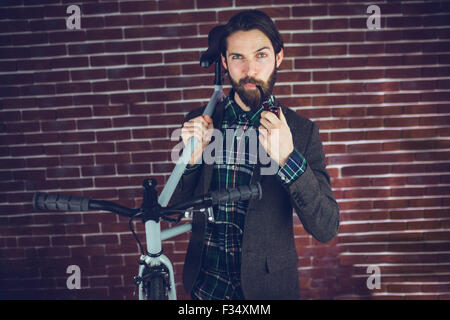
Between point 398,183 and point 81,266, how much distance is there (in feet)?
9.19

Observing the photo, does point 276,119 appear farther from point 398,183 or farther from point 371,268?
point 371,268

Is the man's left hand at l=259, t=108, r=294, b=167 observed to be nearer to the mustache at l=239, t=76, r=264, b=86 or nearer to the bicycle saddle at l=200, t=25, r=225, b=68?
the mustache at l=239, t=76, r=264, b=86

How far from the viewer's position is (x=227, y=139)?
1681 mm

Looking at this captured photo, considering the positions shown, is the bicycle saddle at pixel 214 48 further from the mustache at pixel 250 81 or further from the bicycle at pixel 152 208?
the bicycle at pixel 152 208

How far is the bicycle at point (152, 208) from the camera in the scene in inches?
43.3

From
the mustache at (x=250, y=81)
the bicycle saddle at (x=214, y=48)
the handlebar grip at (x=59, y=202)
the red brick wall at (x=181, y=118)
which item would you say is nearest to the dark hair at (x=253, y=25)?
the bicycle saddle at (x=214, y=48)

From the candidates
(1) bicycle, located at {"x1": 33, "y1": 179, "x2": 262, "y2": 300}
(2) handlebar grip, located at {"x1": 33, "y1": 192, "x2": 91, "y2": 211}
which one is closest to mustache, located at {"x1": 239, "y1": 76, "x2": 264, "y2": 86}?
(1) bicycle, located at {"x1": 33, "y1": 179, "x2": 262, "y2": 300}

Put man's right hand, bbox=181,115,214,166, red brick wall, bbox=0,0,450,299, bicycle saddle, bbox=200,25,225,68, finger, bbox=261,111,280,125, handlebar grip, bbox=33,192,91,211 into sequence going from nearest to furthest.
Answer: handlebar grip, bbox=33,192,91,211
finger, bbox=261,111,280,125
man's right hand, bbox=181,115,214,166
bicycle saddle, bbox=200,25,225,68
red brick wall, bbox=0,0,450,299

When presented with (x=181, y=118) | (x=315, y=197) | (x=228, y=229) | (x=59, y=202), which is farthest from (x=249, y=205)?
(x=181, y=118)

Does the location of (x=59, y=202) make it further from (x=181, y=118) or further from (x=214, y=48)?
(x=181, y=118)

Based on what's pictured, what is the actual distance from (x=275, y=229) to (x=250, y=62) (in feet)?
3.00

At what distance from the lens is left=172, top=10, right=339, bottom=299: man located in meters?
1.51

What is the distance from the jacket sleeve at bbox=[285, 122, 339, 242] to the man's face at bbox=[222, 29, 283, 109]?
1.24 ft

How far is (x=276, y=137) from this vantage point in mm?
1329
